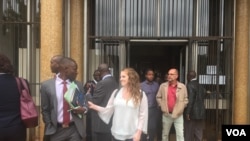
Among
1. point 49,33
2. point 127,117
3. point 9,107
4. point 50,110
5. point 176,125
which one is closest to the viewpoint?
point 9,107

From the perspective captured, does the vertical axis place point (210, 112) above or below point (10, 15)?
below

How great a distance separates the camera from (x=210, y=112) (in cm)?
858

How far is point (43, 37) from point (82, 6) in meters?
1.53

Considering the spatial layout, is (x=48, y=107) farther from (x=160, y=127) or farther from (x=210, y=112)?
(x=210, y=112)

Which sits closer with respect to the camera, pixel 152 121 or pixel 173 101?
pixel 173 101

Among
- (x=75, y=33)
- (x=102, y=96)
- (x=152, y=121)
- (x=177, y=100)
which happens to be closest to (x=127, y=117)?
(x=102, y=96)

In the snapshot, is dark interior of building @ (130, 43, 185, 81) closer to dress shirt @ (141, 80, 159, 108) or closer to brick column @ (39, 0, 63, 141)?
dress shirt @ (141, 80, 159, 108)

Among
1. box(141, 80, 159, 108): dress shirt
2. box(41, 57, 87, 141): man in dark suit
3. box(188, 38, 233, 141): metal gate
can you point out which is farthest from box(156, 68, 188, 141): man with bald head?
box(41, 57, 87, 141): man in dark suit

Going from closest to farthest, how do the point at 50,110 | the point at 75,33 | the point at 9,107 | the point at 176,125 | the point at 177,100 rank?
the point at 9,107, the point at 50,110, the point at 177,100, the point at 176,125, the point at 75,33

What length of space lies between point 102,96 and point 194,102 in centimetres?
254

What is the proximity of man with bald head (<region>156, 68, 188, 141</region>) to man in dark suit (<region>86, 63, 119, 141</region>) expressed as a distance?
1509 mm

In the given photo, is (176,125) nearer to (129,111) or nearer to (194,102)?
(194,102)

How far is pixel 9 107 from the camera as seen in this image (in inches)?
165

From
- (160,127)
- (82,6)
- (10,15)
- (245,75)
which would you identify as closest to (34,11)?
(10,15)
